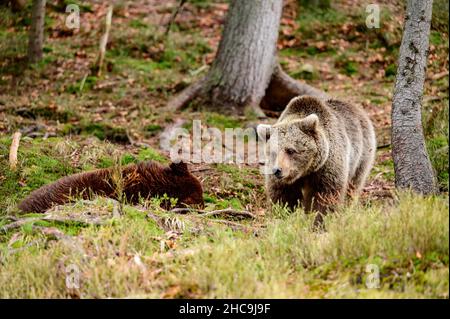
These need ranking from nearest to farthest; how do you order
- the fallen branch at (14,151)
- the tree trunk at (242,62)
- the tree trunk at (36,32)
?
the fallen branch at (14,151)
the tree trunk at (242,62)
the tree trunk at (36,32)

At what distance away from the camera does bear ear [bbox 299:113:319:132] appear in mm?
6672

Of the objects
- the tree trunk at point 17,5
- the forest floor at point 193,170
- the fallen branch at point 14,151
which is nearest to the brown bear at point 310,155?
the forest floor at point 193,170

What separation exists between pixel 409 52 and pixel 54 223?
14.1 ft

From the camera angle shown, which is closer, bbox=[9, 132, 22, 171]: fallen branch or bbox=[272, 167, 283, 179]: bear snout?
bbox=[272, 167, 283, 179]: bear snout

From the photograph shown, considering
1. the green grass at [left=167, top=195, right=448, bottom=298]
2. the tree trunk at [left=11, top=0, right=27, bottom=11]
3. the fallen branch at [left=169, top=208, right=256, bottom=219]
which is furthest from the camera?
the tree trunk at [left=11, top=0, right=27, bottom=11]

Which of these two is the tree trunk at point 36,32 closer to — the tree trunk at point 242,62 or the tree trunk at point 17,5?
the tree trunk at point 17,5

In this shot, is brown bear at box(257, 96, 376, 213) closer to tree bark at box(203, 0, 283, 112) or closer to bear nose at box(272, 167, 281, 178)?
bear nose at box(272, 167, 281, 178)

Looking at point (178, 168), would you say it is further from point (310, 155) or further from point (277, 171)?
point (310, 155)

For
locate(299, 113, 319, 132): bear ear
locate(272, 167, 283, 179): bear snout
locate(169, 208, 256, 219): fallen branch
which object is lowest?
locate(169, 208, 256, 219): fallen branch

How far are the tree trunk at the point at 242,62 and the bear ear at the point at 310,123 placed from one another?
15.6ft

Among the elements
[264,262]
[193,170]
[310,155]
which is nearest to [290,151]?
[310,155]

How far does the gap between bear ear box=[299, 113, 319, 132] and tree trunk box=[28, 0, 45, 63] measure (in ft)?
28.5

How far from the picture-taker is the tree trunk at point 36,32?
1317 cm

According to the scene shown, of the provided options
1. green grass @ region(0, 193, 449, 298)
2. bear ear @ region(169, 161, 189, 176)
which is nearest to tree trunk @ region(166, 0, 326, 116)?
bear ear @ region(169, 161, 189, 176)
